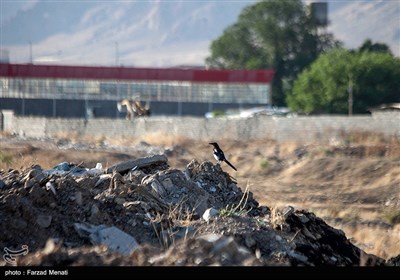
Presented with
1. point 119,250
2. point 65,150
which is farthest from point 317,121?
point 119,250

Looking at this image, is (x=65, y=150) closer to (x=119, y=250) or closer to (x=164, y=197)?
(x=164, y=197)

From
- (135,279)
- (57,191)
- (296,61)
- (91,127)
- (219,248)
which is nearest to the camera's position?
(135,279)

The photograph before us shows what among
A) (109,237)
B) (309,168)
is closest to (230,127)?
(309,168)

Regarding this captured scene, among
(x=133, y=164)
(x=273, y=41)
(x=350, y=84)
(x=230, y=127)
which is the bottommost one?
(x=230, y=127)

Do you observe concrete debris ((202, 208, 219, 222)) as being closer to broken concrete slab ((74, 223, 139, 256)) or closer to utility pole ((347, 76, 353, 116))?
broken concrete slab ((74, 223, 139, 256))

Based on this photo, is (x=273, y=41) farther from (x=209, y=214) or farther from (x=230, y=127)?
(x=209, y=214)

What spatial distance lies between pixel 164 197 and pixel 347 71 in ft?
237

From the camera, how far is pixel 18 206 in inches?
675

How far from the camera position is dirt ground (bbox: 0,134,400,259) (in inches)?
1120

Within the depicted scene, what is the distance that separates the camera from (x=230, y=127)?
58.1 m

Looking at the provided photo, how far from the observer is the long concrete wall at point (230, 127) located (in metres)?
52.4

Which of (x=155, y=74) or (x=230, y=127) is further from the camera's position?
(x=155, y=74)

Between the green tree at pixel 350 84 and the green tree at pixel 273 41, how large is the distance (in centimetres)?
2661

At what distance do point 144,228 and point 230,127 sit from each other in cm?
4055
